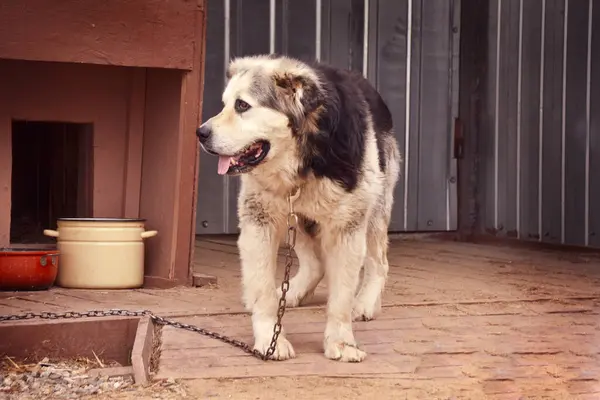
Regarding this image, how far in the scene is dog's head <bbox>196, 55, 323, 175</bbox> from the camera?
11.3ft

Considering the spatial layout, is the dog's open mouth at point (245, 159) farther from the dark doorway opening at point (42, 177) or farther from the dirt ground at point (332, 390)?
the dark doorway opening at point (42, 177)

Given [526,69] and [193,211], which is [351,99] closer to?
[193,211]

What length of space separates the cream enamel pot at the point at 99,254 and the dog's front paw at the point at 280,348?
5.86 ft

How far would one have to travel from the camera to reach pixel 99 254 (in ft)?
16.9

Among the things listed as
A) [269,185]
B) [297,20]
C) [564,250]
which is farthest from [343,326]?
Result: [297,20]

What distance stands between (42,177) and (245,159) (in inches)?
196

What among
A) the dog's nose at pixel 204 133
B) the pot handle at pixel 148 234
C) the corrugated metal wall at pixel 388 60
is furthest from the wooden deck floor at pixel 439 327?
the corrugated metal wall at pixel 388 60

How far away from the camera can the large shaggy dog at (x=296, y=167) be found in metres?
3.47

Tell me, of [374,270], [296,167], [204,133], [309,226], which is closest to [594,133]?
[374,270]

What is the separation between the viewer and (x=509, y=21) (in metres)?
7.73

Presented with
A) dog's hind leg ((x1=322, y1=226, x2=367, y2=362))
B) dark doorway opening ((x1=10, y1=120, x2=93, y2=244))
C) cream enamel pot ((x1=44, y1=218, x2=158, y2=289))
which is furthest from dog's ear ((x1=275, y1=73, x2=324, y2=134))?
dark doorway opening ((x1=10, y1=120, x2=93, y2=244))

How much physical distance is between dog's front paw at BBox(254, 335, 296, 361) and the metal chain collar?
0.02 metres

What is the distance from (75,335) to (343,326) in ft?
3.67

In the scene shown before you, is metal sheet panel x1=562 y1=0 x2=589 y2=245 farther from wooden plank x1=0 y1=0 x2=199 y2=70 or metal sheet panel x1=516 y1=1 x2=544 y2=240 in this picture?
wooden plank x1=0 y1=0 x2=199 y2=70
